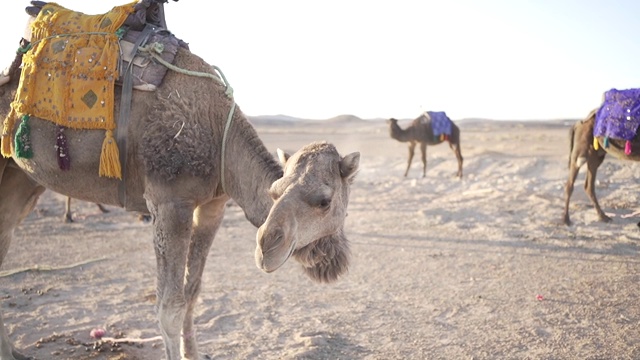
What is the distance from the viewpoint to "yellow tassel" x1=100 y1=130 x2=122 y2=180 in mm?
3314

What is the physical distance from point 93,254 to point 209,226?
14.3ft

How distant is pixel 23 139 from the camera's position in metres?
3.54

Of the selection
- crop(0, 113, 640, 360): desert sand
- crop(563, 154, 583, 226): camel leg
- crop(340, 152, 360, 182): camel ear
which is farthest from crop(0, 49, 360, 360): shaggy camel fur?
crop(563, 154, 583, 226): camel leg

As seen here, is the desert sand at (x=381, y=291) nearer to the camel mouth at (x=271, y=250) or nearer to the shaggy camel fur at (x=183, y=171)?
the shaggy camel fur at (x=183, y=171)

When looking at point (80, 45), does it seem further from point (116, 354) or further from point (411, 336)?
point (411, 336)

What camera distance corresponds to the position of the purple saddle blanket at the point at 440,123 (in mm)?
18844

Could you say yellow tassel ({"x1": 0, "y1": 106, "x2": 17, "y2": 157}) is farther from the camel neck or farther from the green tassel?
the camel neck

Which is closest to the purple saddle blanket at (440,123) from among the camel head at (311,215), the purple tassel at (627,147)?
the purple tassel at (627,147)

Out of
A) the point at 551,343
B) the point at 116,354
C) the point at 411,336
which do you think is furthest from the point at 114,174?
the point at 551,343

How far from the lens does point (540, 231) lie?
862 cm

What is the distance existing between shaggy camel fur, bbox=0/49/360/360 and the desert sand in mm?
1300

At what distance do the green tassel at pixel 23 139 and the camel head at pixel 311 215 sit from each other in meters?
1.83

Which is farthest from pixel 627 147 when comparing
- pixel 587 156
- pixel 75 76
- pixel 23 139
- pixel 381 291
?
pixel 23 139

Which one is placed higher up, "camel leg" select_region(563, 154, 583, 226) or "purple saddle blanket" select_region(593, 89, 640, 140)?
"purple saddle blanket" select_region(593, 89, 640, 140)
